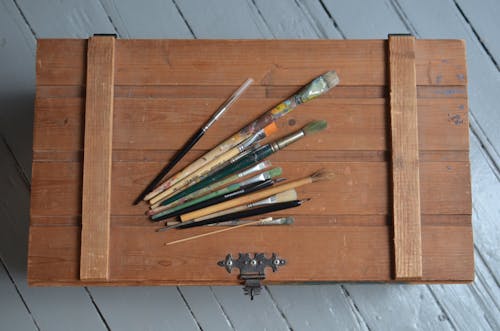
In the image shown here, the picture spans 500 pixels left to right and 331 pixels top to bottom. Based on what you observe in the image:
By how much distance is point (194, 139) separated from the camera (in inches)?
35.7

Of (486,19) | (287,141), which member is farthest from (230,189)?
(486,19)

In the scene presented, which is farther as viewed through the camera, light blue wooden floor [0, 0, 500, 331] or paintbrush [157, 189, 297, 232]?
light blue wooden floor [0, 0, 500, 331]

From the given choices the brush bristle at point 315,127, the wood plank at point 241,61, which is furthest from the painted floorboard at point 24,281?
the brush bristle at point 315,127

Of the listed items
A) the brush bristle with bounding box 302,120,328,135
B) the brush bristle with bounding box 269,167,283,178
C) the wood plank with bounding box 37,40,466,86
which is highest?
the wood plank with bounding box 37,40,466,86

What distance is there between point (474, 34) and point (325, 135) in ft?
1.53

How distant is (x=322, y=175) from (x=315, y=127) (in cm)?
8

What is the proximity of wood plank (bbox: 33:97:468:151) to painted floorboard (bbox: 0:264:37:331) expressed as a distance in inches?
13.5

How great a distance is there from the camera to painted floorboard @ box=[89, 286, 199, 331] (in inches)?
Result: 42.5

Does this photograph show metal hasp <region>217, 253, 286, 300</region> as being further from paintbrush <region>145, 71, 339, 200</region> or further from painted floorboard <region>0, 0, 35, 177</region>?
painted floorboard <region>0, 0, 35, 177</region>

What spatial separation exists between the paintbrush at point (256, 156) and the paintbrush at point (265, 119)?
0.08 feet

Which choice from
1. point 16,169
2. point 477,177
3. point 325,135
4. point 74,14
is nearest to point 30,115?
point 16,169

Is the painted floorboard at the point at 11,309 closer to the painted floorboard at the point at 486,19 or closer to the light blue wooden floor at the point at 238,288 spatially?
the light blue wooden floor at the point at 238,288

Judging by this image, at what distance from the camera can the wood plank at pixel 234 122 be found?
0.90 meters

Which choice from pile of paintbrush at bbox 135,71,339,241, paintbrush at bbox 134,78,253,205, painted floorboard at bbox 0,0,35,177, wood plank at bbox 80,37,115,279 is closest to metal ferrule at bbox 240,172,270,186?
pile of paintbrush at bbox 135,71,339,241
